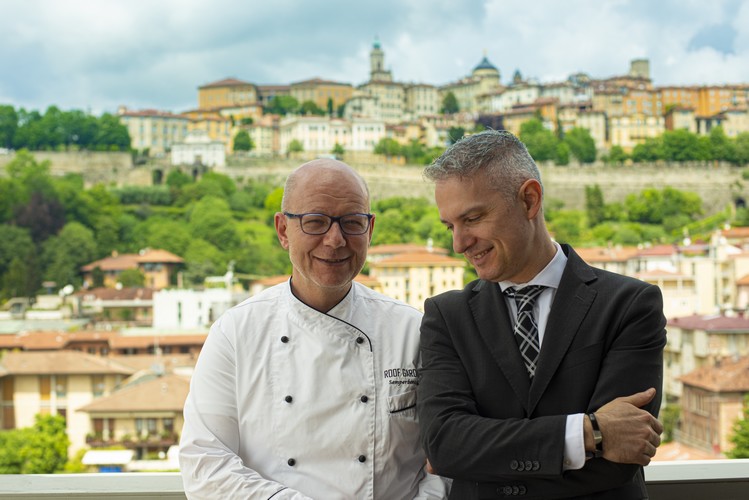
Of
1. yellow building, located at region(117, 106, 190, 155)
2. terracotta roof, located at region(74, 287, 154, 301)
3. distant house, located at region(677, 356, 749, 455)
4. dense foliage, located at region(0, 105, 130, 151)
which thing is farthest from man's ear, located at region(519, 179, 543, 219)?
yellow building, located at region(117, 106, 190, 155)

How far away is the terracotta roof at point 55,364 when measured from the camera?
68.2 ft

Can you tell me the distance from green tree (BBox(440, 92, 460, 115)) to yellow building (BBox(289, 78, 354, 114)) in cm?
601

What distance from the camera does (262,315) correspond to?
1403mm

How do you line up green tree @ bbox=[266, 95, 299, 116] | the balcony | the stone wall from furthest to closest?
green tree @ bbox=[266, 95, 299, 116] → the stone wall → the balcony

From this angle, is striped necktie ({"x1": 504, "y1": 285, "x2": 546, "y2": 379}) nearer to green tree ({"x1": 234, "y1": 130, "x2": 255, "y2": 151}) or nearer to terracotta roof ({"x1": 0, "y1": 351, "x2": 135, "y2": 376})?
terracotta roof ({"x1": 0, "y1": 351, "x2": 135, "y2": 376})

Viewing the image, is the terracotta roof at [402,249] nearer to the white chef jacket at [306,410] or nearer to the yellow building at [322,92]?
the yellow building at [322,92]

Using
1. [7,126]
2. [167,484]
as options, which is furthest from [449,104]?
[167,484]

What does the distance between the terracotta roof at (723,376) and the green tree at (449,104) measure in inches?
1541

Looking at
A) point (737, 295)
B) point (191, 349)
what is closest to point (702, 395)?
point (737, 295)

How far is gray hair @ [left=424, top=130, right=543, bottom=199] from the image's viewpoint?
48.5 inches

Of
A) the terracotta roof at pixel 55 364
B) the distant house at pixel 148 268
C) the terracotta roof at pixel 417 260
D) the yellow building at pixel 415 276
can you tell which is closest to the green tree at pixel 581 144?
the terracotta roof at pixel 417 260

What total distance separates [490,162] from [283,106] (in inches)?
2143

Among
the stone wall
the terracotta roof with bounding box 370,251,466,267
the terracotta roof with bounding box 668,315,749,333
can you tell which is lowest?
the terracotta roof with bounding box 668,315,749,333

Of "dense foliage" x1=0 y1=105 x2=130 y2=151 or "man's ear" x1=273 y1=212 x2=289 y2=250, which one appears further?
"dense foliage" x1=0 y1=105 x2=130 y2=151
